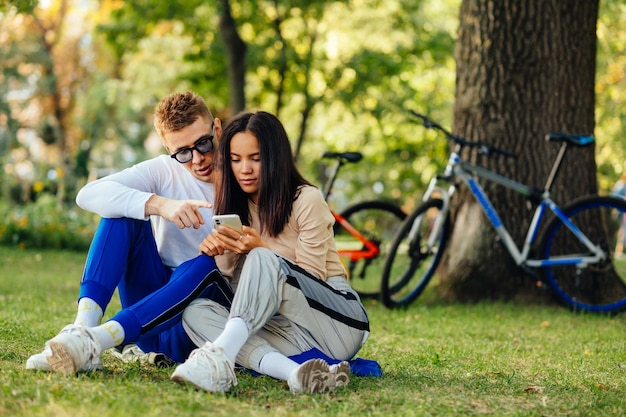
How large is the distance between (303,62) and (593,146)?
10887 mm

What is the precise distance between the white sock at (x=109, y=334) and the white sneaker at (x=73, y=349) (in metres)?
0.03

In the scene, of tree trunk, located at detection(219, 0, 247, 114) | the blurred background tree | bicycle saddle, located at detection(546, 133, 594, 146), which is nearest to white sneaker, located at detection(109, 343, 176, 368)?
bicycle saddle, located at detection(546, 133, 594, 146)

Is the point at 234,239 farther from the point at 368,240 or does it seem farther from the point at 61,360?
the point at 368,240

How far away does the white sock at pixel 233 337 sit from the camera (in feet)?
10.2

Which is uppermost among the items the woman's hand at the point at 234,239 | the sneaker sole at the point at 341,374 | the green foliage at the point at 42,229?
the woman's hand at the point at 234,239

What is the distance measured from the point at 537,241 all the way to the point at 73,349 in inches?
Answer: 160

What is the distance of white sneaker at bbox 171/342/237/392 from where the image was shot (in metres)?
2.98

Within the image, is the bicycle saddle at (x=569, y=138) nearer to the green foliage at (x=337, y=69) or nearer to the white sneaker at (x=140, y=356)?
the white sneaker at (x=140, y=356)

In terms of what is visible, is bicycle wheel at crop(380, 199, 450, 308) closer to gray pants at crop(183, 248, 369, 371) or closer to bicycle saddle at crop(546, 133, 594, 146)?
bicycle saddle at crop(546, 133, 594, 146)

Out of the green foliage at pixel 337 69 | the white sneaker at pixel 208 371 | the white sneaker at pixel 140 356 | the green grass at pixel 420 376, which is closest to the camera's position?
the green grass at pixel 420 376

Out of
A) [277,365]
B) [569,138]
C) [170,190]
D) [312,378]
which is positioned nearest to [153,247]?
[170,190]

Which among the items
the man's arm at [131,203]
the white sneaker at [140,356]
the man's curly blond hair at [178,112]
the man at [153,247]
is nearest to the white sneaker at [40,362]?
the man at [153,247]

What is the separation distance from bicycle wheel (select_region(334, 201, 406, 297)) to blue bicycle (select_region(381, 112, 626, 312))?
0.97ft

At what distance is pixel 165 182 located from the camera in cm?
392
